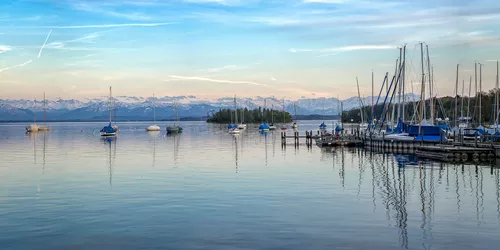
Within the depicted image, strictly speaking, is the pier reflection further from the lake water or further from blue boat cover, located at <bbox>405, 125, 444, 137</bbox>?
blue boat cover, located at <bbox>405, 125, 444, 137</bbox>

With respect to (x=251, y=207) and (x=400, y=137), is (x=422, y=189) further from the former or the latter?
(x=400, y=137)

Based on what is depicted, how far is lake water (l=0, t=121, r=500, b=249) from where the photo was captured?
19.1 metres

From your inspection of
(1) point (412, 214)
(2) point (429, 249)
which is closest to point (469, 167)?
(1) point (412, 214)

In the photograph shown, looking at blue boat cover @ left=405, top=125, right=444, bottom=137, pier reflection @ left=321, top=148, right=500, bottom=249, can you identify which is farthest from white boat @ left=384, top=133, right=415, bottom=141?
pier reflection @ left=321, top=148, right=500, bottom=249

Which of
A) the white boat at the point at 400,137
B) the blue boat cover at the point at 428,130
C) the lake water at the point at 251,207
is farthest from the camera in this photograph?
the white boat at the point at 400,137

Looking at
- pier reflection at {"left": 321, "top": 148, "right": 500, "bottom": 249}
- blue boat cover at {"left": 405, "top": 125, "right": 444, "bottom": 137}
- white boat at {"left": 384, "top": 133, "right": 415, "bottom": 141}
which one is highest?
blue boat cover at {"left": 405, "top": 125, "right": 444, "bottom": 137}

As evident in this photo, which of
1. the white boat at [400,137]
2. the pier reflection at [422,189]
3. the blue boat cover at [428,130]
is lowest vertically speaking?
the pier reflection at [422,189]

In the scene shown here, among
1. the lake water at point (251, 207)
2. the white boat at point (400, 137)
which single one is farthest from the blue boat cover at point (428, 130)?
the lake water at point (251, 207)

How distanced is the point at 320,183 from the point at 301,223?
13466 mm

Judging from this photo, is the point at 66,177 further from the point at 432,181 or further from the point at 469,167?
the point at 469,167

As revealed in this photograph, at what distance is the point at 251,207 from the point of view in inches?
1008

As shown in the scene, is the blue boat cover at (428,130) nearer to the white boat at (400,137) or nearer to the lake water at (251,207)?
the white boat at (400,137)

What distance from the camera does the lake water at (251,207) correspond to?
62.7 ft

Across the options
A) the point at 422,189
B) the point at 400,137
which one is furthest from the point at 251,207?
the point at 400,137
